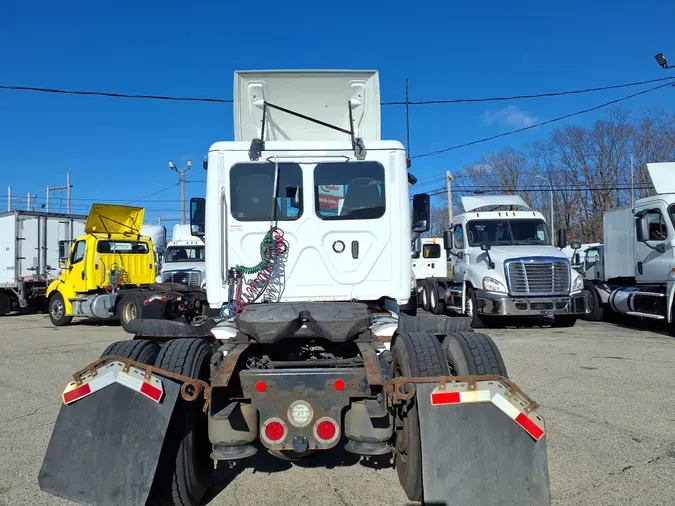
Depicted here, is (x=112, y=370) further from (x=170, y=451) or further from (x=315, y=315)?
(x=315, y=315)

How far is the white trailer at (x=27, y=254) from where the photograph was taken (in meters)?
19.7

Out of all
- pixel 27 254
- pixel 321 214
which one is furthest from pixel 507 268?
pixel 27 254

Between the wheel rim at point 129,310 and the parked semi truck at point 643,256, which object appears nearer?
the parked semi truck at point 643,256

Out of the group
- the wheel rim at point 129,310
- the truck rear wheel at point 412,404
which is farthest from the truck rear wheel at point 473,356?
the wheel rim at point 129,310

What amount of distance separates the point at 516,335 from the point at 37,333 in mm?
11995

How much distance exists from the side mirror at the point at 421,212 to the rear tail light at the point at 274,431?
3050mm

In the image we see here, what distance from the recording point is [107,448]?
3139 mm

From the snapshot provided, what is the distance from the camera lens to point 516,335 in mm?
13117

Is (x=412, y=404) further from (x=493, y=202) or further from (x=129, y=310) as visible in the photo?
(x=493, y=202)

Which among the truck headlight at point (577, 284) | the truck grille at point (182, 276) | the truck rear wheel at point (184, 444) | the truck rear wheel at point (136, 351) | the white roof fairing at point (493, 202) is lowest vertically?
the truck rear wheel at point (184, 444)

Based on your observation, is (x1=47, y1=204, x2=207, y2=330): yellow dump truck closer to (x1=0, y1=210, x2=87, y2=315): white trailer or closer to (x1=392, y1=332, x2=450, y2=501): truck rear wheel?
(x1=0, y1=210, x2=87, y2=315): white trailer

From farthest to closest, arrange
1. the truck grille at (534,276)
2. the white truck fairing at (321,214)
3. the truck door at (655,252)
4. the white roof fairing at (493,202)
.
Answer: the white roof fairing at (493,202) < the truck grille at (534,276) < the truck door at (655,252) < the white truck fairing at (321,214)

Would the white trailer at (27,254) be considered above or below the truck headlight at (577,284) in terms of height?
above

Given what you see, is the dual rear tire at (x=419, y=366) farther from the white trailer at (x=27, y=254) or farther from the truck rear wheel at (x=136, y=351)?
the white trailer at (x=27, y=254)
